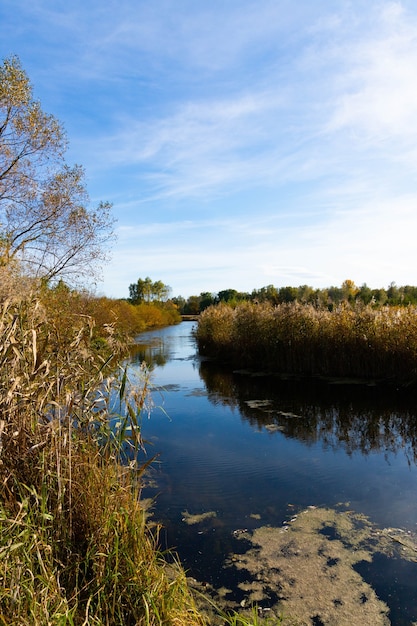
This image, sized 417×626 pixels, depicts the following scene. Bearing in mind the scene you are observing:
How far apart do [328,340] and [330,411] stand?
3.50 m

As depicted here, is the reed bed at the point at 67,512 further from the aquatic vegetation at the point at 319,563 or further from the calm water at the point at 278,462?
the calm water at the point at 278,462

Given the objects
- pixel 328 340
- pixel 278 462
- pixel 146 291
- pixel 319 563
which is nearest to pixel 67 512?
pixel 319 563

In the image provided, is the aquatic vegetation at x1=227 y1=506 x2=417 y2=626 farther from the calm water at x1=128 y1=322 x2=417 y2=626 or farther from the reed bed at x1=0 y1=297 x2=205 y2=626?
the reed bed at x1=0 y1=297 x2=205 y2=626

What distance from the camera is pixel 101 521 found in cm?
257

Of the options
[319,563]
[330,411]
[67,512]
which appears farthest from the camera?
[330,411]

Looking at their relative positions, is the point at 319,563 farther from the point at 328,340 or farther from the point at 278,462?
the point at 328,340

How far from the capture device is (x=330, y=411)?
877 centimetres

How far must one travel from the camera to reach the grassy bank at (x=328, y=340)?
34.8ft

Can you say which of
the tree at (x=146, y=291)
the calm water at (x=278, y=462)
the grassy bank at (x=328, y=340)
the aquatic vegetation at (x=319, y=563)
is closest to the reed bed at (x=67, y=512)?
the aquatic vegetation at (x=319, y=563)

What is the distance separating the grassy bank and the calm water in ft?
3.28

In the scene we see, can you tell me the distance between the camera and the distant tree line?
17903 millimetres

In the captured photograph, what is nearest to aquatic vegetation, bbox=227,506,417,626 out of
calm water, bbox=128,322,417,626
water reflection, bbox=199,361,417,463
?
calm water, bbox=128,322,417,626

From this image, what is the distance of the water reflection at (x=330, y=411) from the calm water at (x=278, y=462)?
0.02m

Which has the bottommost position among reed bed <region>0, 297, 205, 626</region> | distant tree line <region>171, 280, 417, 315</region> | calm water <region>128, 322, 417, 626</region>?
calm water <region>128, 322, 417, 626</region>
